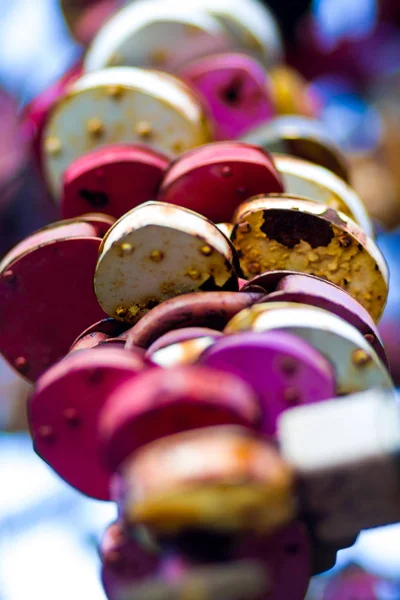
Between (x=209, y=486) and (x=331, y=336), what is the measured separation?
171 millimetres

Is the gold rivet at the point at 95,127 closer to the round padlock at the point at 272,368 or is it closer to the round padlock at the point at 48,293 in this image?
the round padlock at the point at 48,293

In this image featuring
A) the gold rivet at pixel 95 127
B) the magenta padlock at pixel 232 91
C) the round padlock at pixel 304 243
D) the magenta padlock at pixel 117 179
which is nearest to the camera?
the round padlock at pixel 304 243

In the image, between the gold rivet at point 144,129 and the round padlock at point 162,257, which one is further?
the gold rivet at point 144,129

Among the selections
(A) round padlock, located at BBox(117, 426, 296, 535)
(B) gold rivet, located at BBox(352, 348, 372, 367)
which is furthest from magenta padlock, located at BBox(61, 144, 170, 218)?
(A) round padlock, located at BBox(117, 426, 296, 535)

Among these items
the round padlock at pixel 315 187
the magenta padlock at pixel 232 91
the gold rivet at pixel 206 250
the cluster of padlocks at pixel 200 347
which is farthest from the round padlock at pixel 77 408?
the magenta padlock at pixel 232 91

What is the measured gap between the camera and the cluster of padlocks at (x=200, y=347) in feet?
1.71

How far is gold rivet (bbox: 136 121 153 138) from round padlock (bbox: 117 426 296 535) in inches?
20.4

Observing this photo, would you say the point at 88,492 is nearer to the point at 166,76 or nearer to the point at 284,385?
the point at 284,385

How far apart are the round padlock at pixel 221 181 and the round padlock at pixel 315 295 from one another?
13 cm

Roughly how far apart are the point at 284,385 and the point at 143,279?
16cm

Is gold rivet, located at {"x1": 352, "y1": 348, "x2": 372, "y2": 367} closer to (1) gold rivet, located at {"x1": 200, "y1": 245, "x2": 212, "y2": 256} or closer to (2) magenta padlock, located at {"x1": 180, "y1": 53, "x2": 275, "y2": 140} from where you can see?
(1) gold rivet, located at {"x1": 200, "y1": 245, "x2": 212, "y2": 256}

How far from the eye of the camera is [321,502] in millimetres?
561

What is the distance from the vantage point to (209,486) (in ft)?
1.62

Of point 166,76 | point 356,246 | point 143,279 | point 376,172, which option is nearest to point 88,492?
point 143,279
